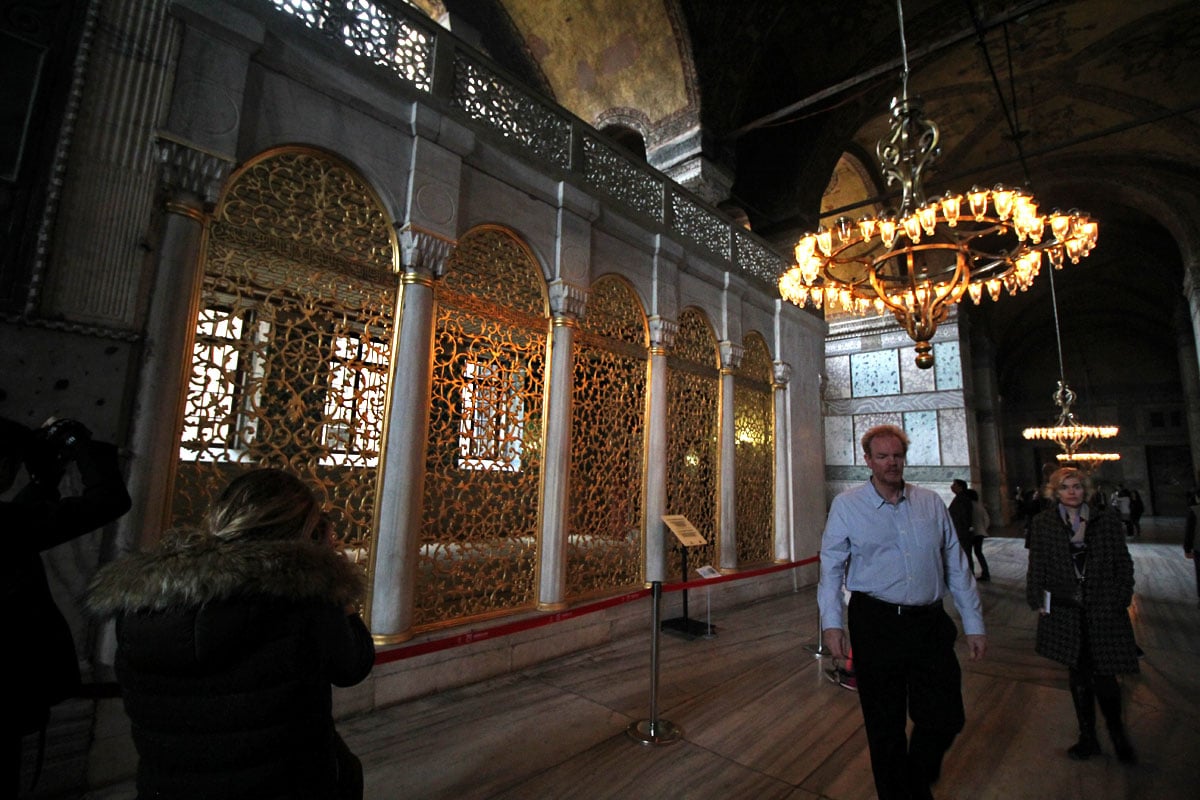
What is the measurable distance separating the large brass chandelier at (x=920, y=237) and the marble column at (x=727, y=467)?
0.96 m

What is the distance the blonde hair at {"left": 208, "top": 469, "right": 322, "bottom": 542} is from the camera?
1.20 m

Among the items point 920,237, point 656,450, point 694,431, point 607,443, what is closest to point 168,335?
point 607,443

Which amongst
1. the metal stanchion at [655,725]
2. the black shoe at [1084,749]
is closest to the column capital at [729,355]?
the metal stanchion at [655,725]

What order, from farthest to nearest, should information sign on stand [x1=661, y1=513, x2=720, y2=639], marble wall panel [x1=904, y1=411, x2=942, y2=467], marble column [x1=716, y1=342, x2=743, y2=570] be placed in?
marble wall panel [x1=904, y1=411, x2=942, y2=467] → marble column [x1=716, y1=342, x2=743, y2=570] → information sign on stand [x1=661, y1=513, x2=720, y2=639]

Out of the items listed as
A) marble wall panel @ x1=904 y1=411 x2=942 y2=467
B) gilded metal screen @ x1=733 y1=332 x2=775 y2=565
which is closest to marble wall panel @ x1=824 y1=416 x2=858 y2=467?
marble wall panel @ x1=904 y1=411 x2=942 y2=467

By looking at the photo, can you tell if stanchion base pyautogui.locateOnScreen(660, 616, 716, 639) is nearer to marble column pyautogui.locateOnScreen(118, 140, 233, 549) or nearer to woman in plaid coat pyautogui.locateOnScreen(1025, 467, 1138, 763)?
woman in plaid coat pyautogui.locateOnScreen(1025, 467, 1138, 763)

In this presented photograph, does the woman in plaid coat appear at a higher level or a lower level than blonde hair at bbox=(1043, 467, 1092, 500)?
lower

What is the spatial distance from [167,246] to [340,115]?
1306 millimetres

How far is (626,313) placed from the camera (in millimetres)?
5121

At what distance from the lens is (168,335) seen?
2.52 meters

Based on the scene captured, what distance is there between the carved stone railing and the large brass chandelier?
1.38 meters

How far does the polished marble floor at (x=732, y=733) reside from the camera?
2334 mm

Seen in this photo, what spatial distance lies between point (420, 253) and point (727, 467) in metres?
3.99

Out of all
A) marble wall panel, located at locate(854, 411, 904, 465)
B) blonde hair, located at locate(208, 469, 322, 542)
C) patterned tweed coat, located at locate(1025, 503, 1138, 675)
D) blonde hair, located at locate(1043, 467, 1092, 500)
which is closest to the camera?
blonde hair, located at locate(208, 469, 322, 542)
